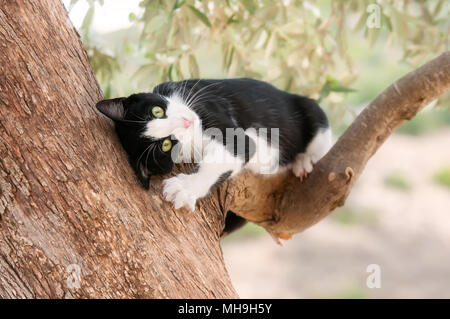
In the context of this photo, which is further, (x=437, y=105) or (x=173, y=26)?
(x=437, y=105)

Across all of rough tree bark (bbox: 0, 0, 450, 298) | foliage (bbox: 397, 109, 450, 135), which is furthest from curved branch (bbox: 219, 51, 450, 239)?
foliage (bbox: 397, 109, 450, 135)

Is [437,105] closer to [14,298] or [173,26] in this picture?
[173,26]

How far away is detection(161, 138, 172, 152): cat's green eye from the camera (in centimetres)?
141

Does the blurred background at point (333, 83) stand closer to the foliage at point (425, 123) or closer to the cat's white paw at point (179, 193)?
the foliage at point (425, 123)

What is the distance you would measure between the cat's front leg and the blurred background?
516 millimetres

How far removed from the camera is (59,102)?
1260 mm

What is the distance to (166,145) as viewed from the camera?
142 cm

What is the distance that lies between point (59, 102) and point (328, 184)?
2.90 feet

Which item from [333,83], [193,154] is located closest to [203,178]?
[193,154]

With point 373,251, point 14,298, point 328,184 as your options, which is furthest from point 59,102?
point 373,251

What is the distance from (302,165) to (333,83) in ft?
1.44

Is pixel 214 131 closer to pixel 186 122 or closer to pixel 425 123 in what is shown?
pixel 186 122

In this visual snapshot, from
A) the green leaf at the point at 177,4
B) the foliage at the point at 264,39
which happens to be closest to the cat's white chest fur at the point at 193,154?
the green leaf at the point at 177,4

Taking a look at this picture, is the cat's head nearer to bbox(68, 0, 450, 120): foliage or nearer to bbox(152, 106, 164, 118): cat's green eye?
bbox(152, 106, 164, 118): cat's green eye
